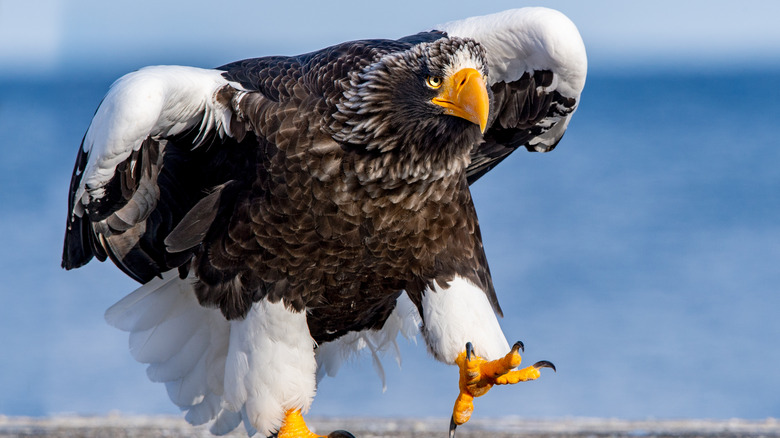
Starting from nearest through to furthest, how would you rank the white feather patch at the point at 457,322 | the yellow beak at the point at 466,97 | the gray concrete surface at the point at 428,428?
1. the yellow beak at the point at 466,97
2. the white feather patch at the point at 457,322
3. the gray concrete surface at the point at 428,428

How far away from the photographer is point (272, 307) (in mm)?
4047

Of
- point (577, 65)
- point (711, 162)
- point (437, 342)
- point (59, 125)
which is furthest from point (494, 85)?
point (59, 125)

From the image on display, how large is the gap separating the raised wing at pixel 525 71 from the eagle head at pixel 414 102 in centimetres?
49

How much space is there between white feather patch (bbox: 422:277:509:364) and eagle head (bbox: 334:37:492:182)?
578mm

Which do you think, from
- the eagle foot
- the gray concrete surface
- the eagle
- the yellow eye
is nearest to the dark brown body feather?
the eagle

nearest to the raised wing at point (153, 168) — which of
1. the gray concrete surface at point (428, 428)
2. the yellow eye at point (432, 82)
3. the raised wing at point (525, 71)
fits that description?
the yellow eye at point (432, 82)

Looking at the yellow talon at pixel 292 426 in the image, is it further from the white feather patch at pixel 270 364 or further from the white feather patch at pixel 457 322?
the white feather patch at pixel 457 322

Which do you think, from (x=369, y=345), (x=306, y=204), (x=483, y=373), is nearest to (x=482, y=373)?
(x=483, y=373)

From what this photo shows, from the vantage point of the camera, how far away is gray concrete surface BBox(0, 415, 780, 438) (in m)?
5.41

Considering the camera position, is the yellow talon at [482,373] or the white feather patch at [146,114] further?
the yellow talon at [482,373]

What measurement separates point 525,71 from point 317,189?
3.86 ft

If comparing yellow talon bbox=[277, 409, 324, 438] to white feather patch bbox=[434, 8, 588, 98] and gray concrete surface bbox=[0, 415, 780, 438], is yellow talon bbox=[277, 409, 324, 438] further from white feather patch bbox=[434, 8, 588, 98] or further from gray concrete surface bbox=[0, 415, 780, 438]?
white feather patch bbox=[434, 8, 588, 98]

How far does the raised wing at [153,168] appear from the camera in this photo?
3727 millimetres

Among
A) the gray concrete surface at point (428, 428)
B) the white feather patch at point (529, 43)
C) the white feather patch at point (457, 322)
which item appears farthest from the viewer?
the gray concrete surface at point (428, 428)
